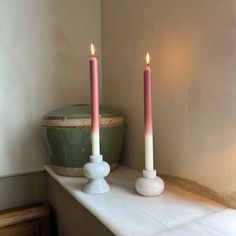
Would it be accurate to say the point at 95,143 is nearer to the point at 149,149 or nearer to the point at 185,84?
the point at 149,149

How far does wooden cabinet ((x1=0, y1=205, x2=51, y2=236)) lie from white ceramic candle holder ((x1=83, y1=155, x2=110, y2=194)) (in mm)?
260

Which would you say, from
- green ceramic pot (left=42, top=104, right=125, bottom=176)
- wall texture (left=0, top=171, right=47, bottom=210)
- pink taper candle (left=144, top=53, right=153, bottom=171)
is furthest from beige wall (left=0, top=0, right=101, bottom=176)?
pink taper candle (left=144, top=53, right=153, bottom=171)

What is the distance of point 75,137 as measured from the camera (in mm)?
625

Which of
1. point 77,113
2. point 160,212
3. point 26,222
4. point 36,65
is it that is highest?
point 36,65

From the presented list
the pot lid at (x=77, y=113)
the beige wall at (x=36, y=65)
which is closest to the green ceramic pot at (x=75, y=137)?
the pot lid at (x=77, y=113)

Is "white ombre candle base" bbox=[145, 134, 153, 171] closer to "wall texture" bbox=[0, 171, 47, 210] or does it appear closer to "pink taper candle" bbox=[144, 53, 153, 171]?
"pink taper candle" bbox=[144, 53, 153, 171]

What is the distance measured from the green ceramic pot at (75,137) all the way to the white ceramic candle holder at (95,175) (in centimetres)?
10

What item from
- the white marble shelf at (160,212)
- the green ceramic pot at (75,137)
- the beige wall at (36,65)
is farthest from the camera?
the beige wall at (36,65)

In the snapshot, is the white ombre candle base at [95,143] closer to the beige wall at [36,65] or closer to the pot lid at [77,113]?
the pot lid at [77,113]

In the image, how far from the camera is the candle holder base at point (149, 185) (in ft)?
1.65

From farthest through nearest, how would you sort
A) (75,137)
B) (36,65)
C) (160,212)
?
(36,65), (75,137), (160,212)

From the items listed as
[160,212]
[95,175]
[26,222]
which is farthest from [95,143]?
[26,222]

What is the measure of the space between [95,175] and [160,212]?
15 cm

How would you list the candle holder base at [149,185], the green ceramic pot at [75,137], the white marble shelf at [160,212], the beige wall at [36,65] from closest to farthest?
the white marble shelf at [160,212]
the candle holder base at [149,185]
the green ceramic pot at [75,137]
the beige wall at [36,65]
